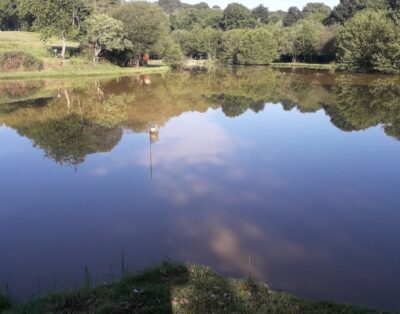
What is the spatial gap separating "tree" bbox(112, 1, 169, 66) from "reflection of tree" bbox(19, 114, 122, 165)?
37080 mm

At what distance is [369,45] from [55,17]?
43578 millimetres

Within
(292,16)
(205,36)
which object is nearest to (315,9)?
(292,16)

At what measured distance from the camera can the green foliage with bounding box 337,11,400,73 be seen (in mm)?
58594

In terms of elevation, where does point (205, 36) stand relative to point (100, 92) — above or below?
above

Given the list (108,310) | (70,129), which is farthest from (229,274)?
(70,129)

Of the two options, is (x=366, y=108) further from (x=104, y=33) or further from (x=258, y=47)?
(x=258, y=47)

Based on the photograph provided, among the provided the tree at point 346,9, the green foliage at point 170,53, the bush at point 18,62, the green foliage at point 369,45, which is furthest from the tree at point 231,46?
the bush at point 18,62

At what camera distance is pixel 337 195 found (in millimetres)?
14008

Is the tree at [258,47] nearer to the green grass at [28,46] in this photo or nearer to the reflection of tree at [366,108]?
the green grass at [28,46]

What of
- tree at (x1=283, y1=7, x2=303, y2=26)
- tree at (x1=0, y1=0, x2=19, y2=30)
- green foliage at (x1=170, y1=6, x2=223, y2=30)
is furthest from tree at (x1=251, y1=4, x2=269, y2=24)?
tree at (x1=0, y1=0, x2=19, y2=30)

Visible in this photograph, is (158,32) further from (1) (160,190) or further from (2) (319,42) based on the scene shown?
(1) (160,190)

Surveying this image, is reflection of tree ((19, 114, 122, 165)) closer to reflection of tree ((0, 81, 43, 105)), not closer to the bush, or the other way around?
reflection of tree ((0, 81, 43, 105))

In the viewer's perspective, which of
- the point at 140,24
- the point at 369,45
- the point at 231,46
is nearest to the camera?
the point at 140,24

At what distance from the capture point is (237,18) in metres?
120
